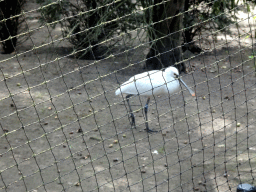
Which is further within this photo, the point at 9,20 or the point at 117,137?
the point at 9,20

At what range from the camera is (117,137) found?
3.19 m

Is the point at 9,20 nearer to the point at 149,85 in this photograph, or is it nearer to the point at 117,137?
the point at 149,85

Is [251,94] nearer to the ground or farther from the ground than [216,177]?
nearer to the ground

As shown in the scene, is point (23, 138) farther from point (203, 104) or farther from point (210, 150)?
point (203, 104)

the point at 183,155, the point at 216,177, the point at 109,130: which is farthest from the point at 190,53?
the point at 216,177

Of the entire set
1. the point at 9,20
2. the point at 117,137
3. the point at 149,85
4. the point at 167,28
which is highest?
the point at 9,20

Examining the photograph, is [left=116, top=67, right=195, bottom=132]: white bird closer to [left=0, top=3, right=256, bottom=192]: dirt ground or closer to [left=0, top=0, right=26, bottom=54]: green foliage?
[left=0, top=3, right=256, bottom=192]: dirt ground

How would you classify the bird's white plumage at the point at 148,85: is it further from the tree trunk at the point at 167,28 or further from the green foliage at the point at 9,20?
the green foliage at the point at 9,20

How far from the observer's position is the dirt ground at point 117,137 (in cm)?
365

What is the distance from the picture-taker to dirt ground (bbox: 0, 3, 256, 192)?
144 inches

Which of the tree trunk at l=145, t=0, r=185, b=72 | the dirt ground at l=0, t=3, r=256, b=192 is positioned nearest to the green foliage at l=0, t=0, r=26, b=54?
the dirt ground at l=0, t=3, r=256, b=192

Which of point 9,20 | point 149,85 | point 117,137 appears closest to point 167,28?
point 149,85

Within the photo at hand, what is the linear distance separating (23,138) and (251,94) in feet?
11.9

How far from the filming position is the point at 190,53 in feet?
26.2
